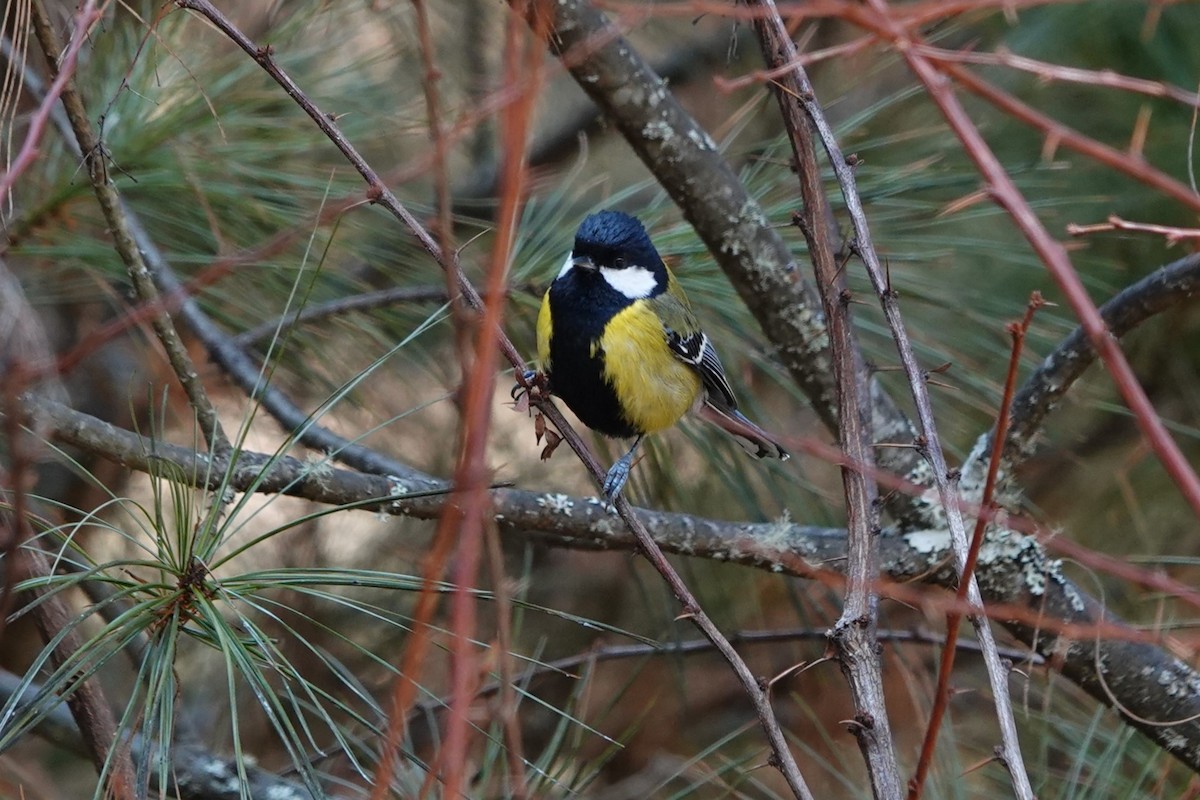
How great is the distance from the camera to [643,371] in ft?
7.28

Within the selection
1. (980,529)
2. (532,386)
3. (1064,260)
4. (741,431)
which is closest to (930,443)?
(980,529)

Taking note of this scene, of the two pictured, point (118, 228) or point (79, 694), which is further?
point (118, 228)

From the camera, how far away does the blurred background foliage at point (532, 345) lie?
203 cm

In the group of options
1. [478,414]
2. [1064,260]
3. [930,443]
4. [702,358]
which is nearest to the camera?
[478,414]

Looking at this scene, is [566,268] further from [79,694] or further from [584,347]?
[79,694]

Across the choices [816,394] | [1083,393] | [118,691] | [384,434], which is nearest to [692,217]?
[816,394]

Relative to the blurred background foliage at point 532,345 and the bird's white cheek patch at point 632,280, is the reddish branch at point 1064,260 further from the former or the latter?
the bird's white cheek patch at point 632,280

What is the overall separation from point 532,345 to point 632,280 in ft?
0.80

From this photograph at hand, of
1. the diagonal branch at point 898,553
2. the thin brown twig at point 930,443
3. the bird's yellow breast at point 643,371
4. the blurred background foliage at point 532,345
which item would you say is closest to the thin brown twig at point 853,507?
the thin brown twig at point 930,443

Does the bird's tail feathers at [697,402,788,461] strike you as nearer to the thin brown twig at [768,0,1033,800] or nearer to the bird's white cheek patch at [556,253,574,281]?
the bird's white cheek patch at [556,253,574,281]

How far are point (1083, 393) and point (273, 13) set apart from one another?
1.97 meters

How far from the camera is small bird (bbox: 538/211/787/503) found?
2.10 metres

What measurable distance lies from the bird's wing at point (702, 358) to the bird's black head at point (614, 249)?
15 centimetres

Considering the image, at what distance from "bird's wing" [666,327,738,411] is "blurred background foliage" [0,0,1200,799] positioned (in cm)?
4
